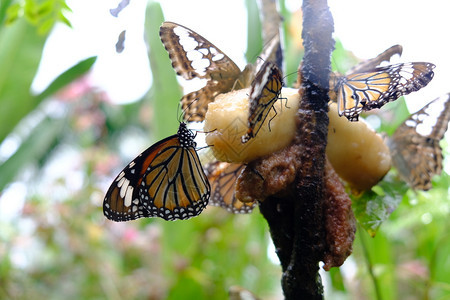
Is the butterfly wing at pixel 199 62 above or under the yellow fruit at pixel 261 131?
above

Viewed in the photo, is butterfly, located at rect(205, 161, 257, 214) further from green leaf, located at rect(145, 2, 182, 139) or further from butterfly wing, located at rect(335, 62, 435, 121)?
green leaf, located at rect(145, 2, 182, 139)

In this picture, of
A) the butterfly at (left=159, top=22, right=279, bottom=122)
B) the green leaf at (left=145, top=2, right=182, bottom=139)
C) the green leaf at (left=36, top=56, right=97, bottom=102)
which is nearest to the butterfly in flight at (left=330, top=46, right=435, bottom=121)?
the butterfly at (left=159, top=22, right=279, bottom=122)

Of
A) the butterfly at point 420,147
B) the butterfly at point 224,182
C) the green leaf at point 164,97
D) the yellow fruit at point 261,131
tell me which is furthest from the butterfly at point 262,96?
the green leaf at point 164,97

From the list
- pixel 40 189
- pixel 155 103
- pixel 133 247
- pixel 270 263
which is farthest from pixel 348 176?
pixel 40 189

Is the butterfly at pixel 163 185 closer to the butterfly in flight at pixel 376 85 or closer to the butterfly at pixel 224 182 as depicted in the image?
the butterfly at pixel 224 182

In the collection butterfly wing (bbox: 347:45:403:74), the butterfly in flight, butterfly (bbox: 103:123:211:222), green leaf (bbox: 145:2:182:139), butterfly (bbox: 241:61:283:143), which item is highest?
butterfly (bbox: 241:61:283:143)

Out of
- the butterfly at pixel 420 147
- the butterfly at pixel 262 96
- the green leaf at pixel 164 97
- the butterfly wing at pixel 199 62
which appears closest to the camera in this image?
the butterfly at pixel 262 96

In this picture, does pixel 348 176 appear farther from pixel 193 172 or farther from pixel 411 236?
pixel 411 236

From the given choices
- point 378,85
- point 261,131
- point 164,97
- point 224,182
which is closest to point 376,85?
point 378,85
